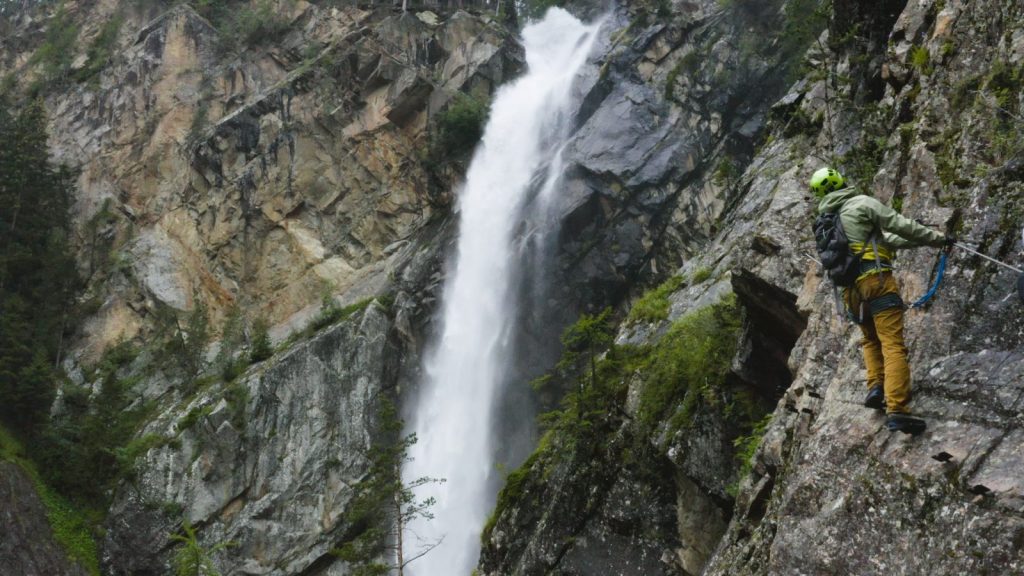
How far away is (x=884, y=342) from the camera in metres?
5.50

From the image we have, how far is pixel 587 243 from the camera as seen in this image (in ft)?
88.7

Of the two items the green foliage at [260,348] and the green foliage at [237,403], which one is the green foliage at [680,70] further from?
the green foliage at [237,403]

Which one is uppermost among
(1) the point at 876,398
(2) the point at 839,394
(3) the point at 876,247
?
(3) the point at 876,247

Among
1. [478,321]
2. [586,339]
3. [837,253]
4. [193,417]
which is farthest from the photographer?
[478,321]

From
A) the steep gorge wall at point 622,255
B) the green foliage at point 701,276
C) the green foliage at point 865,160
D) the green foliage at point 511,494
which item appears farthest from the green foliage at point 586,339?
the green foliage at point 865,160

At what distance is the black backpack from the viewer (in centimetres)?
578

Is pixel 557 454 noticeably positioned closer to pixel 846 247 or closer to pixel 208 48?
pixel 846 247

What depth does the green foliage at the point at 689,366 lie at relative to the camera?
38.1 feet

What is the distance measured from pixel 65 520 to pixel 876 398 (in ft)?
86.2

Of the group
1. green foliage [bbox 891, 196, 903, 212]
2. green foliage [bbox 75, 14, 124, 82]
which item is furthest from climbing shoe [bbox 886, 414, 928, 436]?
green foliage [bbox 75, 14, 124, 82]

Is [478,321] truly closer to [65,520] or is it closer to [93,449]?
[93,449]

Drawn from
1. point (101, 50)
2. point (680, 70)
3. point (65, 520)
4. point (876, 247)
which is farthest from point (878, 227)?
point (101, 50)

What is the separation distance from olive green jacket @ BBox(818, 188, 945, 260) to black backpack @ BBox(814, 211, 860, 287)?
58 mm

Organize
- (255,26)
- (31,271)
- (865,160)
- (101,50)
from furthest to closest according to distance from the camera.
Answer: (101,50) < (255,26) < (31,271) < (865,160)
